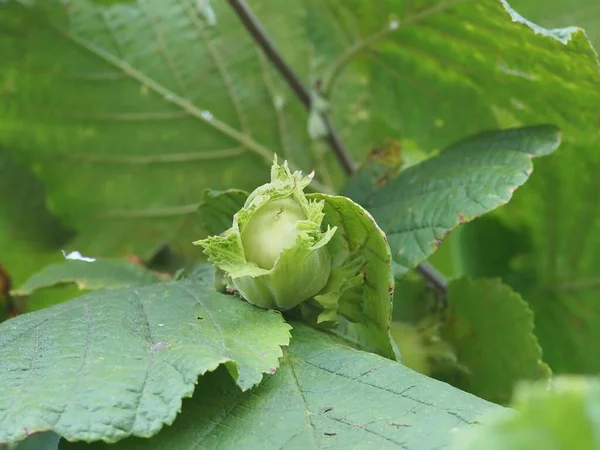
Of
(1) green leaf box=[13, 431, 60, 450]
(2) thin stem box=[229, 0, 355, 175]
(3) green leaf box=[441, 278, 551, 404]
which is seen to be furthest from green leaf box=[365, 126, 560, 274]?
(1) green leaf box=[13, 431, 60, 450]

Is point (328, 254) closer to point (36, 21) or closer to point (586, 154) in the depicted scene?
point (586, 154)

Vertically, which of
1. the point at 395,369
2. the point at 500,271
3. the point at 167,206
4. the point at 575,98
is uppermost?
the point at 575,98

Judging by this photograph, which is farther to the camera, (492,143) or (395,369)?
(492,143)

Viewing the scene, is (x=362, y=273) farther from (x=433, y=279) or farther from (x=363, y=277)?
(x=433, y=279)

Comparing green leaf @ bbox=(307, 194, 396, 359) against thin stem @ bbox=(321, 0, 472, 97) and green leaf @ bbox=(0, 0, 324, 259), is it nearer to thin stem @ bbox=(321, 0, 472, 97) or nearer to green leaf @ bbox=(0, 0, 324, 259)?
thin stem @ bbox=(321, 0, 472, 97)

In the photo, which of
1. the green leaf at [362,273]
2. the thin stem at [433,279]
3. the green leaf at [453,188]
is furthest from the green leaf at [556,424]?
the thin stem at [433,279]

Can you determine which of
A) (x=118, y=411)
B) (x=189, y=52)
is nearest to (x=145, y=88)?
(x=189, y=52)
